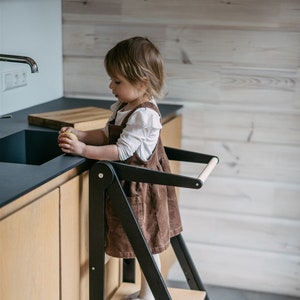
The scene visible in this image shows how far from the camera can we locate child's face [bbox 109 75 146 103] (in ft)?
5.97

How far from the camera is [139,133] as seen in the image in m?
1.79

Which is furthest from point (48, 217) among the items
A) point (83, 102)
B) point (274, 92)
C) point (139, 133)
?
point (274, 92)

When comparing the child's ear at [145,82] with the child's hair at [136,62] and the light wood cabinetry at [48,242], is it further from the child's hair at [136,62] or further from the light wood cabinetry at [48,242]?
the light wood cabinetry at [48,242]

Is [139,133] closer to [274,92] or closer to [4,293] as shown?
[4,293]

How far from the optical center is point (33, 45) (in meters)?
2.47

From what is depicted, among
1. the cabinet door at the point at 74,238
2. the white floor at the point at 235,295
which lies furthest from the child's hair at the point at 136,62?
the white floor at the point at 235,295

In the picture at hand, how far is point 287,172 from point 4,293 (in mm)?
1526

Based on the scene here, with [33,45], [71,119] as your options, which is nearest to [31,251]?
[71,119]

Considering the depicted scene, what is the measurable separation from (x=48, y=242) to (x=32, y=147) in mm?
597

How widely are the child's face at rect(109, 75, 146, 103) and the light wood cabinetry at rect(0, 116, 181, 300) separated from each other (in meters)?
0.25

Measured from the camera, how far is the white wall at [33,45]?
2.28 m

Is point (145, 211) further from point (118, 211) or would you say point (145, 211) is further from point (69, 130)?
point (69, 130)

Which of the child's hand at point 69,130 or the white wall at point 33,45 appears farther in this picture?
the white wall at point 33,45

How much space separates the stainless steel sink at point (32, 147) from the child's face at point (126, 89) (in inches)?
12.4
